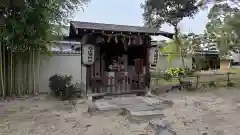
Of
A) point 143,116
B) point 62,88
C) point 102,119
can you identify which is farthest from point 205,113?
point 62,88

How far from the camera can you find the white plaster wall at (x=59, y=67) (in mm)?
10141

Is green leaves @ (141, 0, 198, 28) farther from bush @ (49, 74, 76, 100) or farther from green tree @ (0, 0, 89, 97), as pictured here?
bush @ (49, 74, 76, 100)

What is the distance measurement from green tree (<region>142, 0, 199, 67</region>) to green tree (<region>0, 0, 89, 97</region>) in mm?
7010

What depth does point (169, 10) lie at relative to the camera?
607 inches

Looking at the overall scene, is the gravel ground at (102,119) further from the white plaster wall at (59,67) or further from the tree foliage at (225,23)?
the tree foliage at (225,23)

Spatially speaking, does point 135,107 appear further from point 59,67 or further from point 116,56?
point 59,67

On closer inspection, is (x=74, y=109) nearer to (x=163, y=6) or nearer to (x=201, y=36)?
(x=163, y=6)

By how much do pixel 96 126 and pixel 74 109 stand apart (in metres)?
1.75

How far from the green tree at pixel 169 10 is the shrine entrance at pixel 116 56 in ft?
19.7

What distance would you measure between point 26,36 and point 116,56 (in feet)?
11.9

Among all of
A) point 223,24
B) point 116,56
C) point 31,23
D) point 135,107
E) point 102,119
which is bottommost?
point 102,119

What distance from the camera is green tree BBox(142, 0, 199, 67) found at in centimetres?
1518

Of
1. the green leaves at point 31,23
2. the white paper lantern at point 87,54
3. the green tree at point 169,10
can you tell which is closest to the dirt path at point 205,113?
the white paper lantern at point 87,54

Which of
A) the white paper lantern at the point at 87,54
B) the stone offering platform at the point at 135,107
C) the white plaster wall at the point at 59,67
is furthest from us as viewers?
the white plaster wall at the point at 59,67
